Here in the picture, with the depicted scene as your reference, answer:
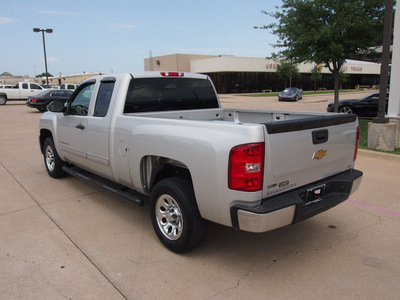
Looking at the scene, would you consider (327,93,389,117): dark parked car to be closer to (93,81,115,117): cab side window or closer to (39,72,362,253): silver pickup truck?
(39,72,362,253): silver pickup truck

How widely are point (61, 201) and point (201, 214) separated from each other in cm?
292

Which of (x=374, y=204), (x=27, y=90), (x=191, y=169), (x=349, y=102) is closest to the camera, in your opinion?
(x=191, y=169)

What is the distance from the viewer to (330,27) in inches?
433

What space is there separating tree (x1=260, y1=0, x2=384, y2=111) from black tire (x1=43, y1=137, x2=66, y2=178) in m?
8.98

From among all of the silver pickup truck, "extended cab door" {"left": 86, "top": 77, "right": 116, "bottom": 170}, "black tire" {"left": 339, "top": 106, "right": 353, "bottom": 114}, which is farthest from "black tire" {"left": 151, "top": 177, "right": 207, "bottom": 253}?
"black tire" {"left": 339, "top": 106, "right": 353, "bottom": 114}

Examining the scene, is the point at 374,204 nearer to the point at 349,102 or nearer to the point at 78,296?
the point at 78,296

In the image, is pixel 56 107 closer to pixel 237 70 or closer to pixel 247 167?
pixel 247 167

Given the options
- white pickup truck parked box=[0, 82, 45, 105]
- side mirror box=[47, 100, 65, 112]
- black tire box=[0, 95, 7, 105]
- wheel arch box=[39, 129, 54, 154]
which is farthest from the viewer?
white pickup truck parked box=[0, 82, 45, 105]

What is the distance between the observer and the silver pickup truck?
275cm

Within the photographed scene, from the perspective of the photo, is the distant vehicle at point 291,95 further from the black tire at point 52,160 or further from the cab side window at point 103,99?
the cab side window at point 103,99

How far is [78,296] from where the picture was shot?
2.79 metres

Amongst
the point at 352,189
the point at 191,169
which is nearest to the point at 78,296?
the point at 191,169

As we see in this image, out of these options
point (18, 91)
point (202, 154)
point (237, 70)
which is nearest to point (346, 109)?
point (202, 154)

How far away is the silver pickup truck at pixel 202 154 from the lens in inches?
108
